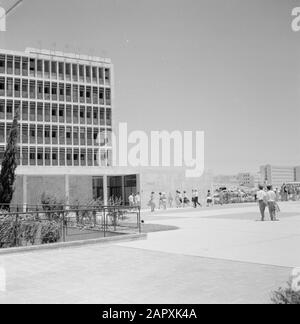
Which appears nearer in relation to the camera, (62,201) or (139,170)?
(62,201)

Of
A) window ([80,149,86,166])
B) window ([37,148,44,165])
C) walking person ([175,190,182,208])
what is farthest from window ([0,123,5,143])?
walking person ([175,190,182,208])

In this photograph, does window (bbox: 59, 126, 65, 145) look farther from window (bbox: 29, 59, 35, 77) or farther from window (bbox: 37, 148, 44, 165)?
window (bbox: 29, 59, 35, 77)

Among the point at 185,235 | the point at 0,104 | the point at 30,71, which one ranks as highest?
the point at 30,71

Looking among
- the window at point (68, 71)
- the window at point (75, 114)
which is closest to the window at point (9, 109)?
the window at point (75, 114)

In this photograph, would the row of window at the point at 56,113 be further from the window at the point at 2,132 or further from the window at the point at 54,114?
the window at the point at 2,132

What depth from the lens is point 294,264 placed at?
27.1 ft

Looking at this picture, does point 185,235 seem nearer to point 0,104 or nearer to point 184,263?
point 184,263

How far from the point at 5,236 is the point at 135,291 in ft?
20.2

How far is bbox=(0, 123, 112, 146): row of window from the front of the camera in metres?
65.6

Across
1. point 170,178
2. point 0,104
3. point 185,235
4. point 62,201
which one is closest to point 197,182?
point 170,178

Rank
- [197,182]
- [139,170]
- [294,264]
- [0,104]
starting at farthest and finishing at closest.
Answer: [0,104]
[197,182]
[139,170]
[294,264]

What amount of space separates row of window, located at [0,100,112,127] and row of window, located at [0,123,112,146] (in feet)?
3.70

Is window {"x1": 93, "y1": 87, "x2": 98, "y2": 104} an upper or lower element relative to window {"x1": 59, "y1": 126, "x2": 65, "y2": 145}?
upper
